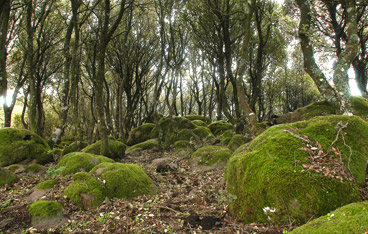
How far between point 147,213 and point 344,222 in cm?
339

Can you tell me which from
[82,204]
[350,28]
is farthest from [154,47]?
[82,204]

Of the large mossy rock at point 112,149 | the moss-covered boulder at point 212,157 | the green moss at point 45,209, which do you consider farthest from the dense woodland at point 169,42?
the green moss at point 45,209

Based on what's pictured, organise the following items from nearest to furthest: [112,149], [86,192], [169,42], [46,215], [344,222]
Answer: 1. [344,222]
2. [46,215]
3. [86,192]
4. [112,149]
5. [169,42]

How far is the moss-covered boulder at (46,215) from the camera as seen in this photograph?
402 centimetres

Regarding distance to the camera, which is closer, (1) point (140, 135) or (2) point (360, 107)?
(2) point (360, 107)

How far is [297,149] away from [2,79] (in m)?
9.89

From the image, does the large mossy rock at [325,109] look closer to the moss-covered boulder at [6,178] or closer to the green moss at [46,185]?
the green moss at [46,185]

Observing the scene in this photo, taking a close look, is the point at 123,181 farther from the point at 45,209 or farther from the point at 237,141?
the point at 237,141

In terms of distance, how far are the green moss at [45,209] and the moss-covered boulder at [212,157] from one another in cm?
499

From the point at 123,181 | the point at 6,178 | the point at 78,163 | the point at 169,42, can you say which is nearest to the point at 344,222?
the point at 123,181

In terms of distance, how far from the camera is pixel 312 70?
7754mm

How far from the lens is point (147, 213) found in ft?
14.7

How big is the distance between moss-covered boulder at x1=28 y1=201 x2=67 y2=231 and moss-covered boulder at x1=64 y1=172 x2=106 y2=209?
0.43 meters

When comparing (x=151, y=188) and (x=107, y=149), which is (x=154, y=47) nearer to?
(x=107, y=149)
